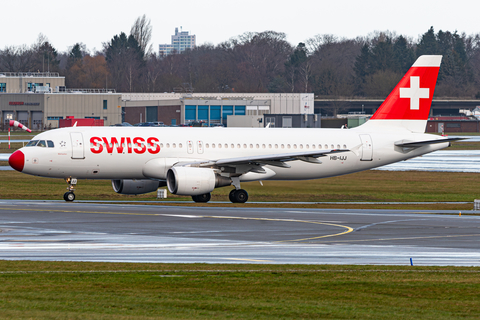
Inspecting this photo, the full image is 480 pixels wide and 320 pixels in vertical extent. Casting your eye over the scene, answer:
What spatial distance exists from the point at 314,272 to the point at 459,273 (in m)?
3.55

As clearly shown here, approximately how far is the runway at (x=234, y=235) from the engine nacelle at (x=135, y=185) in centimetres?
330

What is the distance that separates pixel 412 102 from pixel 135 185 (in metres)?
17.4

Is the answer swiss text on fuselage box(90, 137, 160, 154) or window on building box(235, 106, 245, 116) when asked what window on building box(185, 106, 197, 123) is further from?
swiss text on fuselage box(90, 137, 160, 154)

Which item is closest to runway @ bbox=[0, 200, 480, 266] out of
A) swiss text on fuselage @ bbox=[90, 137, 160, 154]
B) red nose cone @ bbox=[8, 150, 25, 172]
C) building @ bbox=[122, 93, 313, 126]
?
red nose cone @ bbox=[8, 150, 25, 172]

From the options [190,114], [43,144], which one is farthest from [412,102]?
Result: [190,114]

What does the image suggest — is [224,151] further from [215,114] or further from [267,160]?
[215,114]

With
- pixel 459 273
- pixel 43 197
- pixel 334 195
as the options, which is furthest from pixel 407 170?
pixel 459 273

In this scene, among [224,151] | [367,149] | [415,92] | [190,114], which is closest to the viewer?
[224,151]

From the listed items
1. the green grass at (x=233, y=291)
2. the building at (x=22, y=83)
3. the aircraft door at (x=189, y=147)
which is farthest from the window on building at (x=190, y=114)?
the green grass at (x=233, y=291)

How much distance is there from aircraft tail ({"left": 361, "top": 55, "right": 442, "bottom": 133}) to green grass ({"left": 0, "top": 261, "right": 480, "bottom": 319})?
82.4ft

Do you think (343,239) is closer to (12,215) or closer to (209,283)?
(209,283)

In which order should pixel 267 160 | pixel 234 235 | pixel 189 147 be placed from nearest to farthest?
pixel 234 235 → pixel 267 160 → pixel 189 147

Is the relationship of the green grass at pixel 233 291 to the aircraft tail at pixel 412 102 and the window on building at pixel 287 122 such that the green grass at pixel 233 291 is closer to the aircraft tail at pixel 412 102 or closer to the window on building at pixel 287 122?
the aircraft tail at pixel 412 102

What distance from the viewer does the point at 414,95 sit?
41969 mm
